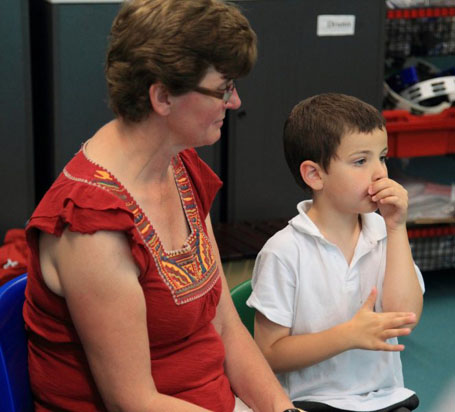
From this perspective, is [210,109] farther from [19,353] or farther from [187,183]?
[19,353]

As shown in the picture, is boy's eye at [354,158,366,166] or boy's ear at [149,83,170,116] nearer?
boy's ear at [149,83,170,116]

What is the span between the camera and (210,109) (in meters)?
1.45

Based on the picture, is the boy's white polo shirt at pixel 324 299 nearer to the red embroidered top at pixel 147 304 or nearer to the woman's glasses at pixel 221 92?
the red embroidered top at pixel 147 304

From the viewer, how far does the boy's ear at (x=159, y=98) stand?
141cm

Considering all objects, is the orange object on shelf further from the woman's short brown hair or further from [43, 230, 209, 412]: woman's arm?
[43, 230, 209, 412]: woman's arm

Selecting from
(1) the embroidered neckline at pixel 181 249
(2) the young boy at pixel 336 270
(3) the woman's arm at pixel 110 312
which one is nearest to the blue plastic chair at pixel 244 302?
(2) the young boy at pixel 336 270

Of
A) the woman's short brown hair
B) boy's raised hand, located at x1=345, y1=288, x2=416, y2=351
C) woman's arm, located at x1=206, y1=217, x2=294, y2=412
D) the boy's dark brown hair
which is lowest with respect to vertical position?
woman's arm, located at x1=206, y1=217, x2=294, y2=412

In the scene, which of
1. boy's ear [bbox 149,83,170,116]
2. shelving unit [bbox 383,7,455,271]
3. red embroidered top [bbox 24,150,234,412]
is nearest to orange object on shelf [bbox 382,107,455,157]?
shelving unit [bbox 383,7,455,271]

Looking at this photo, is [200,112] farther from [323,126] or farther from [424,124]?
[424,124]

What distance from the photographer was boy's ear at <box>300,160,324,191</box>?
1.75 meters

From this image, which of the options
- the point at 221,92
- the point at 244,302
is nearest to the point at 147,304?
the point at 221,92

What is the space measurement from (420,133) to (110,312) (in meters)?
2.37

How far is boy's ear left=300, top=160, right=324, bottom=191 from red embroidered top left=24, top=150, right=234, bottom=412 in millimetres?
276

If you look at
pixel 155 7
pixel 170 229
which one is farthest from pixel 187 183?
pixel 155 7
